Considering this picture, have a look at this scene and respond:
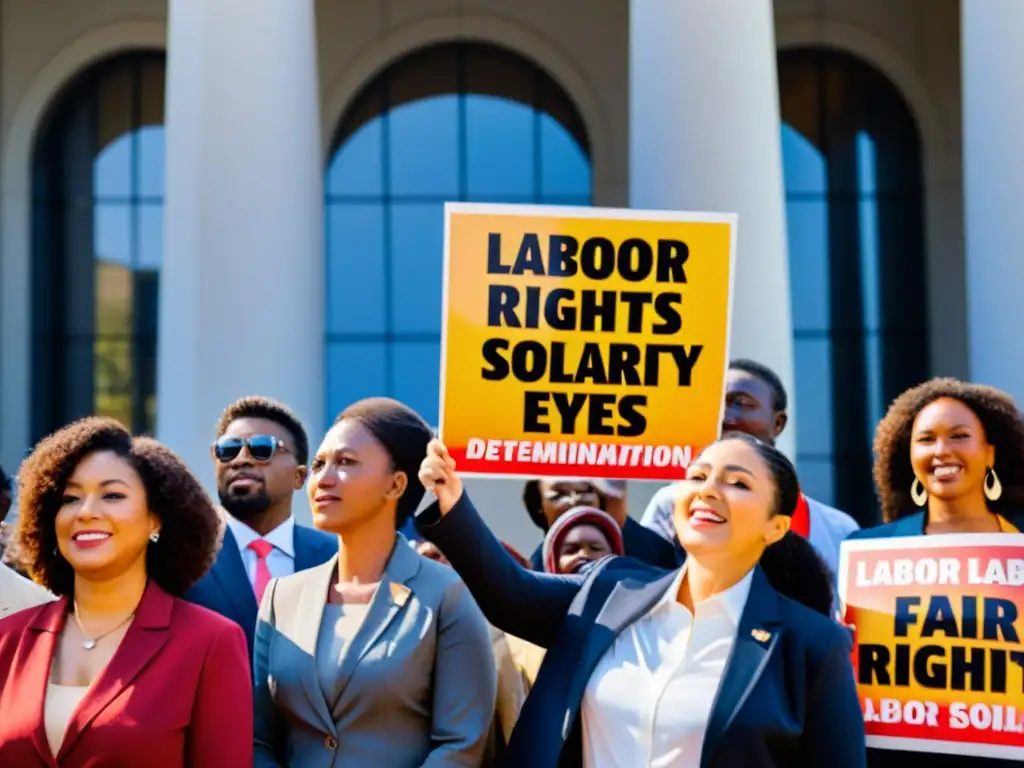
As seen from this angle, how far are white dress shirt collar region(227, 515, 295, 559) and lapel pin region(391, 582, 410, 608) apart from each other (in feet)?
6.76

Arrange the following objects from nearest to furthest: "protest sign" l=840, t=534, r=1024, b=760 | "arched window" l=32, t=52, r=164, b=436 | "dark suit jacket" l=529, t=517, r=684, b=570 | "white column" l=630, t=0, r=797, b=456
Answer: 1. "protest sign" l=840, t=534, r=1024, b=760
2. "dark suit jacket" l=529, t=517, r=684, b=570
3. "white column" l=630, t=0, r=797, b=456
4. "arched window" l=32, t=52, r=164, b=436

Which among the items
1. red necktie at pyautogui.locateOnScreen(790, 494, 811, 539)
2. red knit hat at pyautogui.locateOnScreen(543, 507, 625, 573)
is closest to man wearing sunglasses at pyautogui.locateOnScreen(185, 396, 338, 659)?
red knit hat at pyautogui.locateOnScreen(543, 507, 625, 573)

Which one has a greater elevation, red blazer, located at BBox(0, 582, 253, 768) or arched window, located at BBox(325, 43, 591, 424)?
arched window, located at BBox(325, 43, 591, 424)

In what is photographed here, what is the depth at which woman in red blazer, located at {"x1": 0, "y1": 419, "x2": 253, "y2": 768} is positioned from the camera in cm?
485

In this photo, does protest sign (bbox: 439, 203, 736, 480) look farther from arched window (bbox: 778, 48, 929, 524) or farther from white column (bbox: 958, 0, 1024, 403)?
arched window (bbox: 778, 48, 929, 524)

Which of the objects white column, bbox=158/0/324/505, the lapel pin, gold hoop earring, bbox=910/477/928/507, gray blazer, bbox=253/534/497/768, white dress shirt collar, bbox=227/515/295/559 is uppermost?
white column, bbox=158/0/324/505

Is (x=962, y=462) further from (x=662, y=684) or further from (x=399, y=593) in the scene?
(x=399, y=593)

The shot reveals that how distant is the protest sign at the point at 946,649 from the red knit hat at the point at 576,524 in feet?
4.89

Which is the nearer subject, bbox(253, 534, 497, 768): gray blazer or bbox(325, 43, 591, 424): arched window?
bbox(253, 534, 497, 768): gray blazer

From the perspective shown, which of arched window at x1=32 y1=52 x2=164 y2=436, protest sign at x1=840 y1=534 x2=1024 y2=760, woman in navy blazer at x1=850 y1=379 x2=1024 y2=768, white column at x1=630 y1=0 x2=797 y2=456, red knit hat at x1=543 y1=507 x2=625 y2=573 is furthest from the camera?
arched window at x1=32 y1=52 x2=164 y2=436

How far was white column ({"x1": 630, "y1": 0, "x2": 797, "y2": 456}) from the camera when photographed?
14258 mm

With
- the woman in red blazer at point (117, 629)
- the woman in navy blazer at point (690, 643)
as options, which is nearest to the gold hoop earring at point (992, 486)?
the woman in navy blazer at point (690, 643)

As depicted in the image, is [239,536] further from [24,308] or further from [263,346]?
[24,308]

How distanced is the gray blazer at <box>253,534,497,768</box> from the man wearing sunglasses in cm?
186
